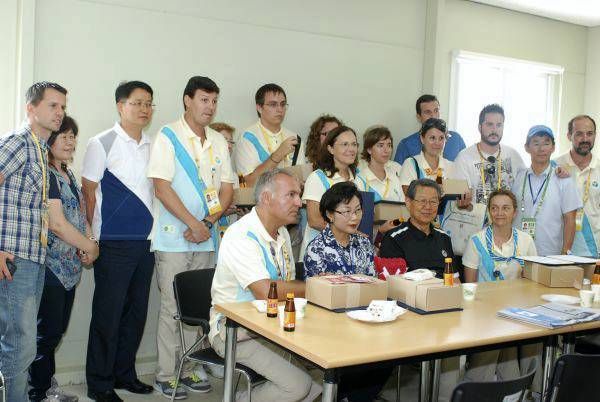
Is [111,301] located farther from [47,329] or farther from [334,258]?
[334,258]

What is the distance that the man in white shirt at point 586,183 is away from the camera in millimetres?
5164

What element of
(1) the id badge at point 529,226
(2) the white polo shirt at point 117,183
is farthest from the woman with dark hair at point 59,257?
(1) the id badge at point 529,226

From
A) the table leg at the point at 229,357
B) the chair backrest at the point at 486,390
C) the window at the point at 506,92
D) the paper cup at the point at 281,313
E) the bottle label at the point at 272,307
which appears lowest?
the table leg at the point at 229,357

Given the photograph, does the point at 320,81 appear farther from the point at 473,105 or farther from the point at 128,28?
the point at 473,105

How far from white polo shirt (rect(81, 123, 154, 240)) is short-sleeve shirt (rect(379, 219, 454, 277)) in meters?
1.52

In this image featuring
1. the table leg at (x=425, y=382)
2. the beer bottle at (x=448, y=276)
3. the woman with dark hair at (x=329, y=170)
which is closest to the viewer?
the beer bottle at (x=448, y=276)

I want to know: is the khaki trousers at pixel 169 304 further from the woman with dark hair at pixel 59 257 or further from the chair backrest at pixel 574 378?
the chair backrest at pixel 574 378

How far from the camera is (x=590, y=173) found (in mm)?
5273

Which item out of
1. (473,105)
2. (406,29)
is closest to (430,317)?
(406,29)

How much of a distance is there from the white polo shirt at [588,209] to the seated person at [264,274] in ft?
9.47

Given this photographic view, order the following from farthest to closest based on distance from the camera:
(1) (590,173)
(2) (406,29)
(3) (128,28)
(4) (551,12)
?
(4) (551,12), (2) (406,29), (1) (590,173), (3) (128,28)

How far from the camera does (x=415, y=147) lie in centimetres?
557

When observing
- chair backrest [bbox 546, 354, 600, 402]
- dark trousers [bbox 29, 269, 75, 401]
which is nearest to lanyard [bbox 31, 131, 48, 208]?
dark trousers [bbox 29, 269, 75, 401]

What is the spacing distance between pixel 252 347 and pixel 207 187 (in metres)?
1.45
